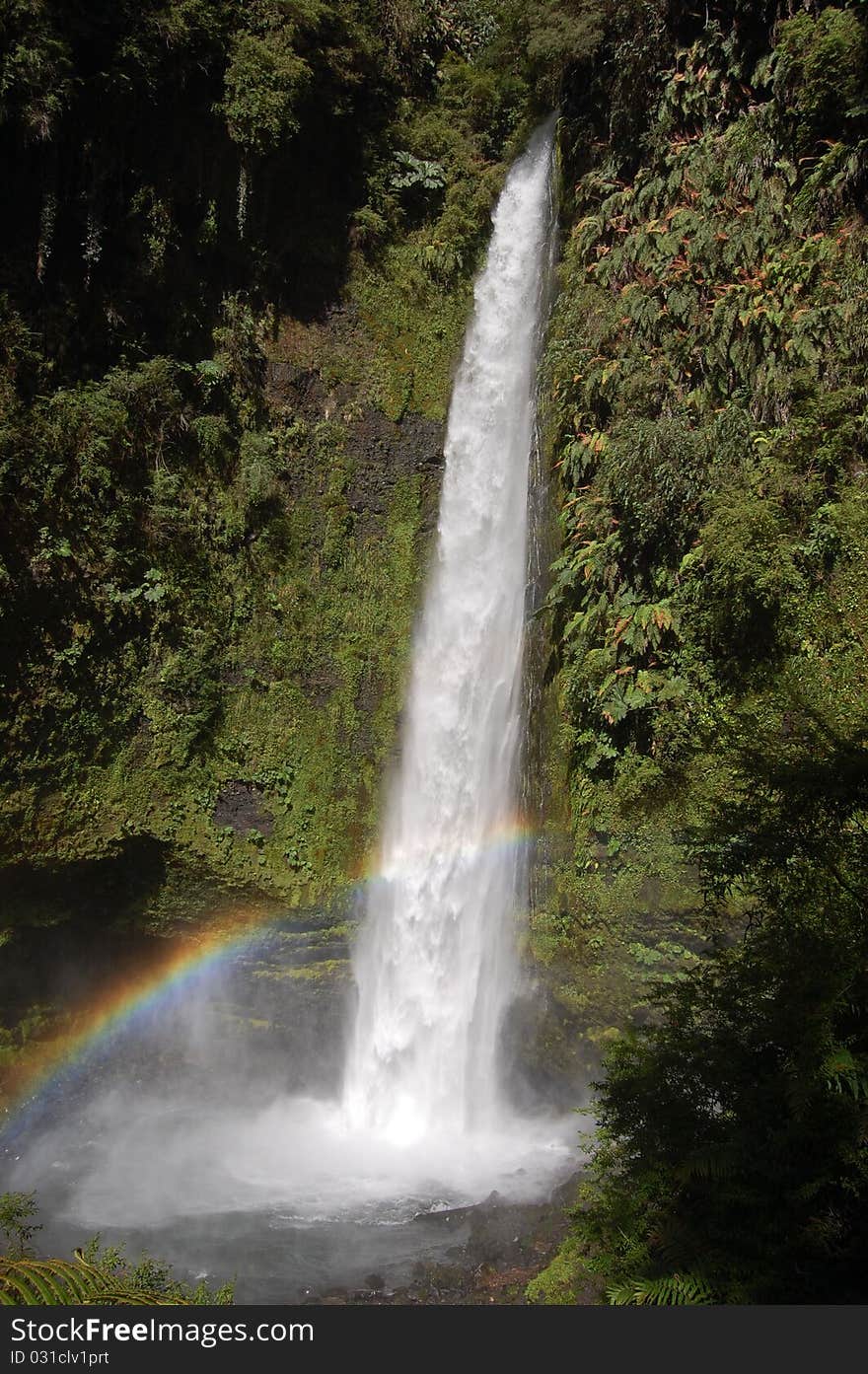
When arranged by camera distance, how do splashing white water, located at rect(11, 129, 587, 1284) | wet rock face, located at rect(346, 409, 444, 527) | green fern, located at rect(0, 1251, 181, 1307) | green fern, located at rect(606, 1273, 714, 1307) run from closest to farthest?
green fern, located at rect(606, 1273, 714, 1307) → green fern, located at rect(0, 1251, 181, 1307) → splashing white water, located at rect(11, 129, 587, 1284) → wet rock face, located at rect(346, 409, 444, 527)

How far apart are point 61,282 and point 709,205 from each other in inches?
328

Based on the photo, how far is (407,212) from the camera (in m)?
13.6

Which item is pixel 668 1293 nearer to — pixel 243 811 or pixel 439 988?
pixel 439 988

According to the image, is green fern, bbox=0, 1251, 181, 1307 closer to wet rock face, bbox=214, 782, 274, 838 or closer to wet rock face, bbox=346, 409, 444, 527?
wet rock face, bbox=214, 782, 274, 838

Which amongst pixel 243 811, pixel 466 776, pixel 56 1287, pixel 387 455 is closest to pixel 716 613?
pixel 466 776

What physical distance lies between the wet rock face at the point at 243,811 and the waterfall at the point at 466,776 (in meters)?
1.82

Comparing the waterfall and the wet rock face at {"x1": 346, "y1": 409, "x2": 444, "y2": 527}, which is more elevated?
the wet rock face at {"x1": 346, "y1": 409, "x2": 444, "y2": 527}

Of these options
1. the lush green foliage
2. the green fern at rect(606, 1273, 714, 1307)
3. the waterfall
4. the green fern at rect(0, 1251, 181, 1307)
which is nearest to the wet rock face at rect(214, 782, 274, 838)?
the waterfall

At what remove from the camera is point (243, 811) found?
11.8m

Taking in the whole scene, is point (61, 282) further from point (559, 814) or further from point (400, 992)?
point (400, 992)

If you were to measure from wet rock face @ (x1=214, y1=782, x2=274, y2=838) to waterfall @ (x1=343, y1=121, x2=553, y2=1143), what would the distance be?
5.98 feet

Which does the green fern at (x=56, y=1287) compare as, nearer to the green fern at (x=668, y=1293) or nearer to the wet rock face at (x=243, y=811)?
the green fern at (x=668, y=1293)

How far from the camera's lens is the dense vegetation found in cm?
725

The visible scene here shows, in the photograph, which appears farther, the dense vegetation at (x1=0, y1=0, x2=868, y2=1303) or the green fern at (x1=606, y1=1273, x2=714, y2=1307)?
the dense vegetation at (x1=0, y1=0, x2=868, y2=1303)
